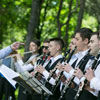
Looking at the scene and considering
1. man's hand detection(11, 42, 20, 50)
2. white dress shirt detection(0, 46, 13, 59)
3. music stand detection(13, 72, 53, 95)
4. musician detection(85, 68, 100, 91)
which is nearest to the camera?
musician detection(85, 68, 100, 91)

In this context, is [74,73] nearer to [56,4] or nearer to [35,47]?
[35,47]

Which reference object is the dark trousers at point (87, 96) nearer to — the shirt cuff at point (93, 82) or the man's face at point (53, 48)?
the shirt cuff at point (93, 82)

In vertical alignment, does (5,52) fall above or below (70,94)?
above

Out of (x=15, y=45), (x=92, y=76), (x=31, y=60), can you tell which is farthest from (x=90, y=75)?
(x=31, y=60)

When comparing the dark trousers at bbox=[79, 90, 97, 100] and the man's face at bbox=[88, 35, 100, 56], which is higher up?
the man's face at bbox=[88, 35, 100, 56]

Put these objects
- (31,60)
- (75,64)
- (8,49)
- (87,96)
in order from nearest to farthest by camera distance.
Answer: (87,96), (75,64), (8,49), (31,60)

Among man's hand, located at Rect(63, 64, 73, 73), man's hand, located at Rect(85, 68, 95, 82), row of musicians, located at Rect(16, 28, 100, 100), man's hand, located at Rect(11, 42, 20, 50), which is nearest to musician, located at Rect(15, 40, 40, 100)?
row of musicians, located at Rect(16, 28, 100, 100)

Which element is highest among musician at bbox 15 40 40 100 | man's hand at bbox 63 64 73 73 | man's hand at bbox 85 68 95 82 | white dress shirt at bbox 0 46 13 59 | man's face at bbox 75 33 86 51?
man's face at bbox 75 33 86 51

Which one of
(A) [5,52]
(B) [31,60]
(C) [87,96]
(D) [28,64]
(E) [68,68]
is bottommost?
(D) [28,64]

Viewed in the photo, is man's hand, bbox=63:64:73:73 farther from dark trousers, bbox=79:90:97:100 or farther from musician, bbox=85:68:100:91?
musician, bbox=85:68:100:91

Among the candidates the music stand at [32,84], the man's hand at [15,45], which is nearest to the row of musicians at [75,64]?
the music stand at [32,84]

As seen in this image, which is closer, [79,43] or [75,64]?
[75,64]

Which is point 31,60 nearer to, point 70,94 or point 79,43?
point 79,43

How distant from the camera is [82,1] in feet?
32.6
